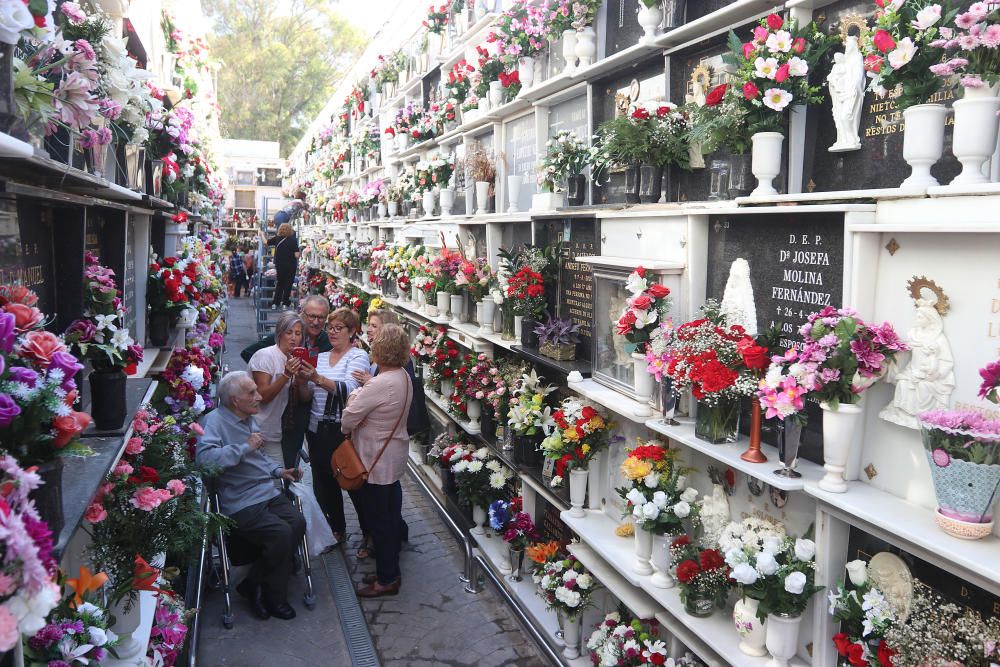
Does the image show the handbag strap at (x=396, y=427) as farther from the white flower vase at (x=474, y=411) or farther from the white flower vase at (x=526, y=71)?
the white flower vase at (x=526, y=71)

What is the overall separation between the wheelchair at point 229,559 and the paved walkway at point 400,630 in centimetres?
7

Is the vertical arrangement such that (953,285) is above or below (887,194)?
below

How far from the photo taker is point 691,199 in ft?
11.7

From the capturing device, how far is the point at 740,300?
121 inches

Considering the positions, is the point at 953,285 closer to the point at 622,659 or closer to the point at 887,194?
the point at 887,194

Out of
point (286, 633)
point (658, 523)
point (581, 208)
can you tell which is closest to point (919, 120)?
point (658, 523)

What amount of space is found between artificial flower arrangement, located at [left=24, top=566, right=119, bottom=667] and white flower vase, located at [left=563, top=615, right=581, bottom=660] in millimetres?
2697

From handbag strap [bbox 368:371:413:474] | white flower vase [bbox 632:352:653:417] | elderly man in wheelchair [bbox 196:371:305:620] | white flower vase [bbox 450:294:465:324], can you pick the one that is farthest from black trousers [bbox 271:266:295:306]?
white flower vase [bbox 632:352:653:417]

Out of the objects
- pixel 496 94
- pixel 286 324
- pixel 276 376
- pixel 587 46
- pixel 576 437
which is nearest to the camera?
pixel 576 437

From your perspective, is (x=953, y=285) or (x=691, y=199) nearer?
(x=953, y=285)

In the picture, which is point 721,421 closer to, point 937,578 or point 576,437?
point 937,578

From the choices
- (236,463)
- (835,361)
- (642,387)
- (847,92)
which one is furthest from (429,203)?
(835,361)

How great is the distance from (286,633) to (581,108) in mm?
3698

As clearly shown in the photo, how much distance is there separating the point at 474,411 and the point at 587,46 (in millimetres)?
2875
